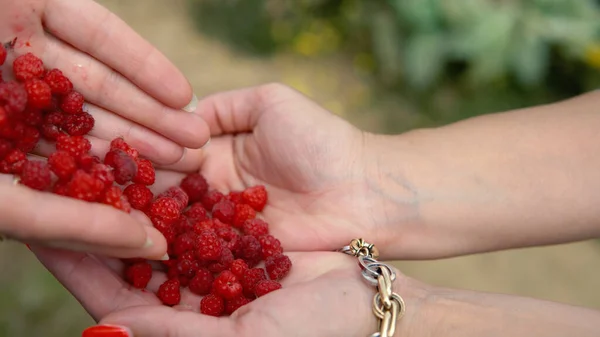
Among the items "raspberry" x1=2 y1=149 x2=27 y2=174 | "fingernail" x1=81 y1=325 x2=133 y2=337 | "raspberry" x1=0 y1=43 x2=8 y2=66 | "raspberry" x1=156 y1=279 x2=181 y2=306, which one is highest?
"raspberry" x1=0 y1=43 x2=8 y2=66

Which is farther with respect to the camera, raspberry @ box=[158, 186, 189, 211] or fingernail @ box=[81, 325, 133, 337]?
raspberry @ box=[158, 186, 189, 211]

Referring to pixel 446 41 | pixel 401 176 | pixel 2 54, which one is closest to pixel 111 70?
pixel 2 54

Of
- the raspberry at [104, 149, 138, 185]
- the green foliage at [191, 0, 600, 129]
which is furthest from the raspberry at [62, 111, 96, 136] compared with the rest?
the green foliage at [191, 0, 600, 129]

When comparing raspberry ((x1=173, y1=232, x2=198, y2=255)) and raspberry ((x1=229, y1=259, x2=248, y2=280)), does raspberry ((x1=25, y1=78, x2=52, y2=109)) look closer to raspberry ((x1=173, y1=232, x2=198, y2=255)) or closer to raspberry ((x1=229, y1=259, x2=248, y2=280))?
raspberry ((x1=173, y1=232, x2=198, y2=255))

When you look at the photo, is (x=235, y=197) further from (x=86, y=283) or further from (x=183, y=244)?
(x=86, y=283)

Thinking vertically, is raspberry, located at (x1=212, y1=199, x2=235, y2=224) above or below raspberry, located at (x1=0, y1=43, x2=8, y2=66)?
below

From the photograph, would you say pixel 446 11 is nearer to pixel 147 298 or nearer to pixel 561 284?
pixel 561 284

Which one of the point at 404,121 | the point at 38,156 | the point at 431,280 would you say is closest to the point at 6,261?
the point at 38,156
